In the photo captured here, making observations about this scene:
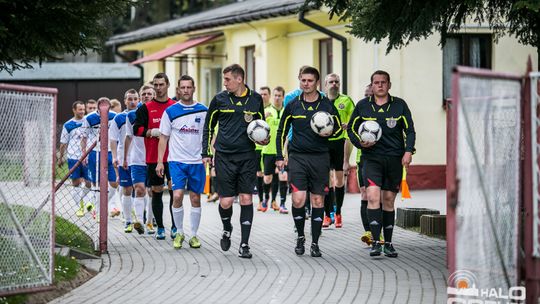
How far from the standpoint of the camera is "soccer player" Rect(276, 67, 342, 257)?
41.3 feet

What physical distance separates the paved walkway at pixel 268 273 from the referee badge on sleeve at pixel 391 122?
149 cm

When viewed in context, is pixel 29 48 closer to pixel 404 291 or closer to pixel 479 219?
pixel 404 291

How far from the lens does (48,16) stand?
1112 cm

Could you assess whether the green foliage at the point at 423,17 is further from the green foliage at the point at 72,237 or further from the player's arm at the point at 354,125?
the green foliage at the point at 72,237

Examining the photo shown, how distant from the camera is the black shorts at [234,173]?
41.4 ft

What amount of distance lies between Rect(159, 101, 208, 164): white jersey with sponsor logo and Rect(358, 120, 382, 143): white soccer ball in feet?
7.55

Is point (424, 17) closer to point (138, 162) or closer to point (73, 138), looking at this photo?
point (138, 162)

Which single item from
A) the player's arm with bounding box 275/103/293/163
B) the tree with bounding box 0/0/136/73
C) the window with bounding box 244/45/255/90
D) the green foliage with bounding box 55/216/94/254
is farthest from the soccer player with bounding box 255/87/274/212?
the window with bounding box 244/45/255/90

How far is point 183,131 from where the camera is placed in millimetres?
13344

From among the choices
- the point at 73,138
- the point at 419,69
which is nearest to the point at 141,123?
the point at 73,138

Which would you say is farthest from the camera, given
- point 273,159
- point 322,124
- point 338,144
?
point 273,159

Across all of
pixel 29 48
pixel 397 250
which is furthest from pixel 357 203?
pixel 29 48

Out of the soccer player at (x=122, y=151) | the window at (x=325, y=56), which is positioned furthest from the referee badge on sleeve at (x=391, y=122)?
the window at (x=325, y=56)

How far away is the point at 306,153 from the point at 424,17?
2128 millimetres
